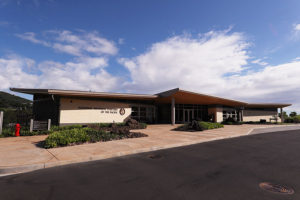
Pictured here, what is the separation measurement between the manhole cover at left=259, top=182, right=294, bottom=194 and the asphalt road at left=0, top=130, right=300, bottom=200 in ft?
0.42

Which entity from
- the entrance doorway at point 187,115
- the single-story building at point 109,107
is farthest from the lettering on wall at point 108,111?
the entrance doorway at point 187,115

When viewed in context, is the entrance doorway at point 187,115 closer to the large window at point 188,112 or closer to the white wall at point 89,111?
the large window at point 188,112

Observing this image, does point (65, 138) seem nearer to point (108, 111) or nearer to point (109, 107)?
point (108, 111)

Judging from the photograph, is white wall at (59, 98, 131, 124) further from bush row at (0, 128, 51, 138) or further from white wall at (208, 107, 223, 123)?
white wall at (208, 107, 223, 123)

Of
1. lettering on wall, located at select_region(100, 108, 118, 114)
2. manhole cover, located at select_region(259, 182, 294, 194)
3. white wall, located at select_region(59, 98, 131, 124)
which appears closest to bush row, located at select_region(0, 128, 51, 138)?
white wall, located at select_region(59, 98, 131, 124)

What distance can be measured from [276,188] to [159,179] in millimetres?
2711

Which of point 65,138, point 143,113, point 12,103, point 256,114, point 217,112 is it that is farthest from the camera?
point 12,103

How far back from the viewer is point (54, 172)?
187 inches

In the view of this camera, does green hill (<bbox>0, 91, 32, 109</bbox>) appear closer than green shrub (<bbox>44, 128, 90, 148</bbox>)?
No

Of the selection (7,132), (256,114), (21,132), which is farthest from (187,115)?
(7,132)

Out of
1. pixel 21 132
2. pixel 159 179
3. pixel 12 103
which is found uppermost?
pixel 12 103

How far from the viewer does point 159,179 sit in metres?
4.16

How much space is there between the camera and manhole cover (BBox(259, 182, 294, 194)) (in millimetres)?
3426

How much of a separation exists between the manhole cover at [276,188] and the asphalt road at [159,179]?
13 cm
